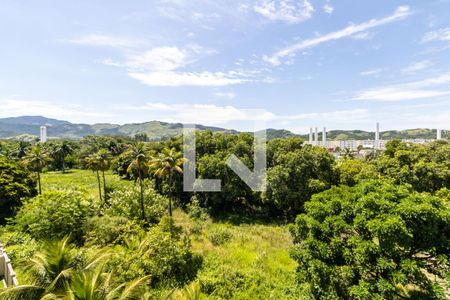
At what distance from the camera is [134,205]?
18516 mm

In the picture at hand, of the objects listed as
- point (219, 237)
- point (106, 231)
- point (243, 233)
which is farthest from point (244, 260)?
point (106, 231)

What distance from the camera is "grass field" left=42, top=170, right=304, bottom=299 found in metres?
11.0

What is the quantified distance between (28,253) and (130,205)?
307 inches

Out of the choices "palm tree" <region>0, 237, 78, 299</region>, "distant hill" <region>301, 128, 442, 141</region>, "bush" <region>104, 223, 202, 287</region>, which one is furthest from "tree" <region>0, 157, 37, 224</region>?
"distant hill" <region>301, 128, 442, 141</region>

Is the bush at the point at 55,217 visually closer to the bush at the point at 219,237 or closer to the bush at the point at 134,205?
the bush at the point at 134,205

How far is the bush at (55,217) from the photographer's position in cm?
1310

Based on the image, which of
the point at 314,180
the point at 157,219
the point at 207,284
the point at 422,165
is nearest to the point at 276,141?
the point at 314,180

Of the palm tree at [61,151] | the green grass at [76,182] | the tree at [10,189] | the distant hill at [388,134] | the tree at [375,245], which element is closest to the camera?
the tree at [375,245]

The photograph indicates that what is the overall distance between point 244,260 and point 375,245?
7952mm

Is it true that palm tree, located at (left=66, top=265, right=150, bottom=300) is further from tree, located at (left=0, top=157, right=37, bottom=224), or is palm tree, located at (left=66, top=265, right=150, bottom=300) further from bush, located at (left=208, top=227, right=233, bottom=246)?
tree, located at (left=0, top=157, right=37, bottom=224)

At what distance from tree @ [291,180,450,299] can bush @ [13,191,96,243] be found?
12980 millimetres

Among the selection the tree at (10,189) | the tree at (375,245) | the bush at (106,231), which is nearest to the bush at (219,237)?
the bush at (106,231)

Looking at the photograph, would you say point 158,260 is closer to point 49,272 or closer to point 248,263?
point 248,263

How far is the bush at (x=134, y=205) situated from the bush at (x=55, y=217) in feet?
8.20
